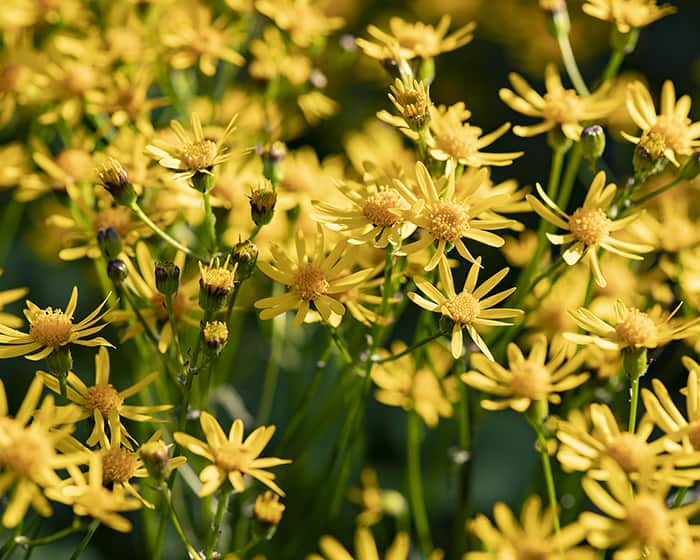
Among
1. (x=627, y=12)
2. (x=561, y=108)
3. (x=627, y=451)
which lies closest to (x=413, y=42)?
(x=561, y=108)

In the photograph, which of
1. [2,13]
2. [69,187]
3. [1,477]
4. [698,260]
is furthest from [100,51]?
[698,260]

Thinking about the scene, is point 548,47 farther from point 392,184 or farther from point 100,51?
point 392,184

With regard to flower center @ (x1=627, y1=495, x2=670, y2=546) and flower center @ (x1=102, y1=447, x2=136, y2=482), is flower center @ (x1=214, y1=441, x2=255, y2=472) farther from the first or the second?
flower center @ (x1=627, y1=495, x2=670, y2=546)

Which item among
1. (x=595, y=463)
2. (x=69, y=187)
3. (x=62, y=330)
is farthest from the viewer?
(x=69, y=187)

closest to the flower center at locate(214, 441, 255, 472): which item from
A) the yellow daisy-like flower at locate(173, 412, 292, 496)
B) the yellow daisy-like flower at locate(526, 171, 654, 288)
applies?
the yellow daisy-like flower at locate(173, 412, 292, 496)

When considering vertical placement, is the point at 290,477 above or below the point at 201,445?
below

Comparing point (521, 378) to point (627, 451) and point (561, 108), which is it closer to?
point (627, 451)
